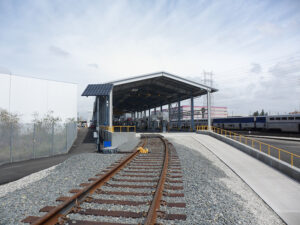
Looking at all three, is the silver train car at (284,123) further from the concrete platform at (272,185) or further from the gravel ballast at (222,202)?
the gravel ballast at (222,202)

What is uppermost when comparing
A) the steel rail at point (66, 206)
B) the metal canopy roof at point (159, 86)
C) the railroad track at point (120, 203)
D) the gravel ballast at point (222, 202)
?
the metal canopy roof at point (159, 86)

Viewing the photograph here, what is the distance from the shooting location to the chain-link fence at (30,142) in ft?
38.3

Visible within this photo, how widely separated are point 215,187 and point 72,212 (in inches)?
A: 169

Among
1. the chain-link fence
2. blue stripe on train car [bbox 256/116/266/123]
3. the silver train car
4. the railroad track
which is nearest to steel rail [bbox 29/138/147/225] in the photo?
the railroad track

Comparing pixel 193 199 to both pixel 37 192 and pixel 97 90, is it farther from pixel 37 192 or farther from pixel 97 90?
pixel 97 90

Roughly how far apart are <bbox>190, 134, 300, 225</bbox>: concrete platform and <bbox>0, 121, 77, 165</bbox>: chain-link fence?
11.8m

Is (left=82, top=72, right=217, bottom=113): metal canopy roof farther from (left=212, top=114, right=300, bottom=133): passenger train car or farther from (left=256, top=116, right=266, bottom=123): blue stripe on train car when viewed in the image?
(left=256, top=116, right=266, bottom=123): blue stripe on train car

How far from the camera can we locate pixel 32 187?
6328 mm

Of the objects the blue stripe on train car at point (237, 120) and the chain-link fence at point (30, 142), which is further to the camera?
the blue stripe on train car at point (237, 120)

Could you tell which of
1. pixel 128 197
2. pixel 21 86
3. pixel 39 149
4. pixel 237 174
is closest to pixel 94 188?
pixel 128 197

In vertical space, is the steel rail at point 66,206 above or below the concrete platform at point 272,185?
above

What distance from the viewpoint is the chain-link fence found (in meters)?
11.7

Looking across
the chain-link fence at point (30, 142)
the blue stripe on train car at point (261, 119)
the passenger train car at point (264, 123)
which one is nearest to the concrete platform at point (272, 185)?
the chain-link fence at point (30, 142)

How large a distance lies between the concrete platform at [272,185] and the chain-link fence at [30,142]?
38.8ft
